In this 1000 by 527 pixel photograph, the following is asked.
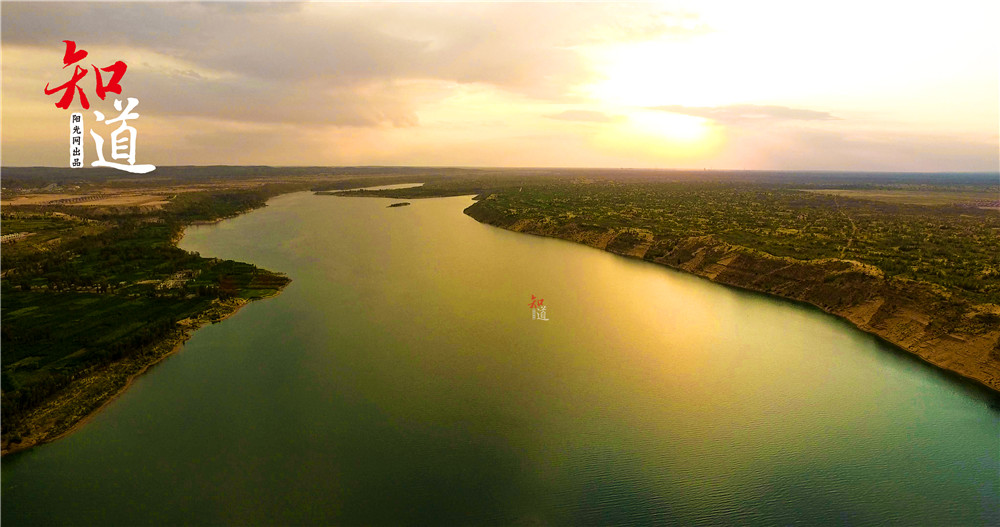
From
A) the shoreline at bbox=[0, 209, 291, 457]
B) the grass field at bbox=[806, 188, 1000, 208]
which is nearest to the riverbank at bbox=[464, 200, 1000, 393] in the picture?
the shoreline at bbox=[0, 209, 291, 457]

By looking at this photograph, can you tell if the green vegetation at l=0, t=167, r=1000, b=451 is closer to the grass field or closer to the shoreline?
the shoreline

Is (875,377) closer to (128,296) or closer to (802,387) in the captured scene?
(802,387)

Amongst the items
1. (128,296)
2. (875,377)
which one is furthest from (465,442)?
(128,296)

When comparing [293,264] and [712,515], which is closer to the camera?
[712,515]

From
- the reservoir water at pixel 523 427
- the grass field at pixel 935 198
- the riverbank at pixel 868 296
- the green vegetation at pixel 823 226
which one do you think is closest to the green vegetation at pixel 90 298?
the reservoir water at pixel 523 427

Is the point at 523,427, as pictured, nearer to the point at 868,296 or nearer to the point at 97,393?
the point at 97,393

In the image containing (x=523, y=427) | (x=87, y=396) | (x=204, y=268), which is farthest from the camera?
(x=204, y=268)

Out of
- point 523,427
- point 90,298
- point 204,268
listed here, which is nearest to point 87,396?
point 90,298

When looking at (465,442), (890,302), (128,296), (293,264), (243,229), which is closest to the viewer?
(465,442)
